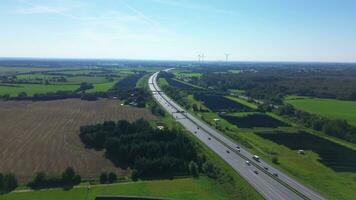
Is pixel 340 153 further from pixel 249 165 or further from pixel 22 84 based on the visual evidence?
pixel 22 84

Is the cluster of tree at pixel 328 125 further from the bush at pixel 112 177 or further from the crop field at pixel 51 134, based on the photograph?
the bush at pixel 112 177

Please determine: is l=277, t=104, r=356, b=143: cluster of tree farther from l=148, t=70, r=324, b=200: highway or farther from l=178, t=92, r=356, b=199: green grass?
l=148, t=70, r=324, b=200: highway

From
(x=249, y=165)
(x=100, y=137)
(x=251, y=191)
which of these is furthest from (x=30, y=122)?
(x=251, y=191)

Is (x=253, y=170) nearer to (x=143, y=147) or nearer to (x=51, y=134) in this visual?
(x=143, y=147)

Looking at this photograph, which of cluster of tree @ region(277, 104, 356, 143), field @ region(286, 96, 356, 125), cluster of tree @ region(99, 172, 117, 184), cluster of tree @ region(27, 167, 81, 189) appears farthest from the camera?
field @ region(286, 96, 356, 125)

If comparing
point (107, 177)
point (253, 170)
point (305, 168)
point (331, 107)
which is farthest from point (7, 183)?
point (331, 107)

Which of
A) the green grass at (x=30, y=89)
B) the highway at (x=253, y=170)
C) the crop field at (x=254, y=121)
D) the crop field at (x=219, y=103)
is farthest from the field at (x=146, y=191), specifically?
the green grass at (x=30, y=89)

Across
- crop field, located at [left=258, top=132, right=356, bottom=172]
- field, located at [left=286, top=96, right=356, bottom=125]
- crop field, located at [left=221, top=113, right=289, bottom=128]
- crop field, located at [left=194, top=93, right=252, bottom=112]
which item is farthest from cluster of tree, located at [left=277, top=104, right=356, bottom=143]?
crop field, located at [left=194, top=93, right=252, bottom=112]
